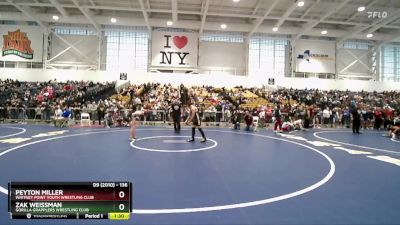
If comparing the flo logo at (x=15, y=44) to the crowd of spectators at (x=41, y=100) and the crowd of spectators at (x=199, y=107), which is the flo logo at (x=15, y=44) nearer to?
the crowd of spectators at (x=41, y=100)

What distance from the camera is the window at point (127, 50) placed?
1500 inches

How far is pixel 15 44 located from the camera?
1380 inches

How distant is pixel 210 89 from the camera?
109 feet

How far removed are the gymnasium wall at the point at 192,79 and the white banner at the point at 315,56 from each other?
6.20ft

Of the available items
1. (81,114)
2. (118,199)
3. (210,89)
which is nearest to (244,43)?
(210,89)

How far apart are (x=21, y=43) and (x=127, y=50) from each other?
12892 millimetres

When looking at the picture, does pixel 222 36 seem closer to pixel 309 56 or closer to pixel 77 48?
pixel 309 56

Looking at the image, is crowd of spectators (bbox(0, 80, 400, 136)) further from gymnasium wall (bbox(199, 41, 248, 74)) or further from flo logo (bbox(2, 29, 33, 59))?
gymnasium wall (bbox(199, 41, 248, 74))

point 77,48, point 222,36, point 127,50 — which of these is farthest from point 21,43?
point 222,36

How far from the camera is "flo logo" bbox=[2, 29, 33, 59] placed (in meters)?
35.0

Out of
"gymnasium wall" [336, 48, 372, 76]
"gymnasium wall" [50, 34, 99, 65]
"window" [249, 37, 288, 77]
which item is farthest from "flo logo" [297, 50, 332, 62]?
"gymnasium wall" [50, 34, 99, 65]

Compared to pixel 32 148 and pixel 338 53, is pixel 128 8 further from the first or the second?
pixel 338 53

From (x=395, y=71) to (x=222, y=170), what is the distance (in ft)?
155

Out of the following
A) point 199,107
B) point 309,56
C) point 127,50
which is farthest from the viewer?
point 309,56
